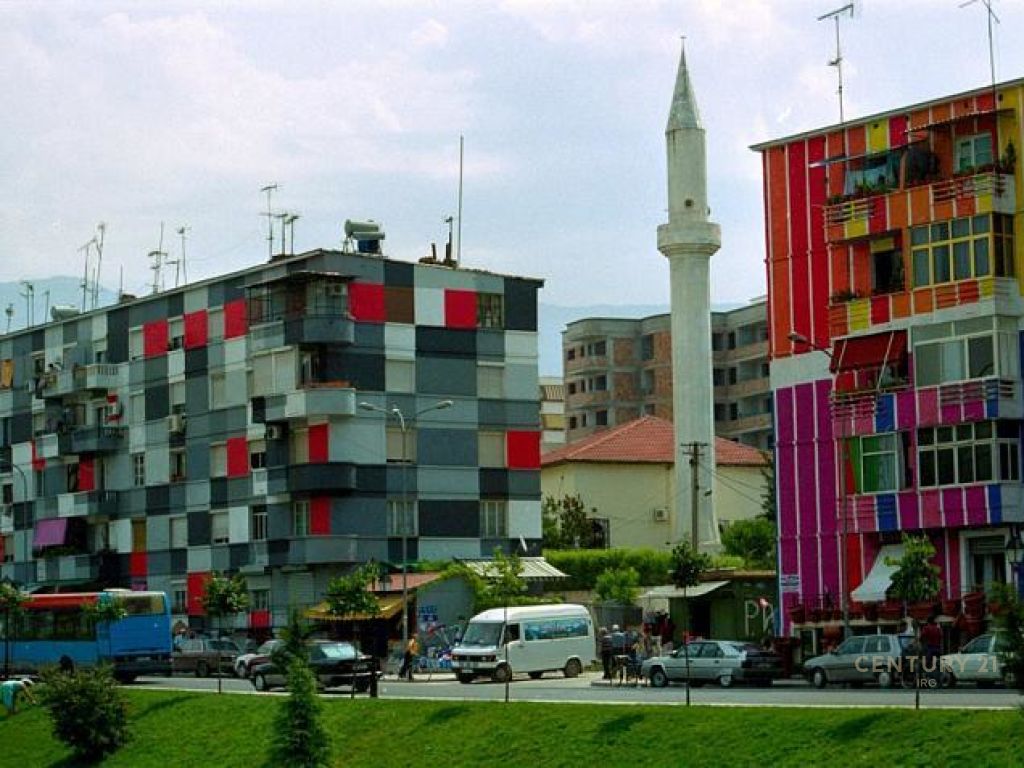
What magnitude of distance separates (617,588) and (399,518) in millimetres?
9690

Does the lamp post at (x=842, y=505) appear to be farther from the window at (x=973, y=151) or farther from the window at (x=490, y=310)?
the window at (x=490, y=310)

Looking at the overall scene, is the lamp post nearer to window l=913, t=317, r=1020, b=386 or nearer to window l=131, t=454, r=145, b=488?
window l=913, t=317, r=1020, b=386

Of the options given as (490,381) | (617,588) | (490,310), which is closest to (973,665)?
(617,588)

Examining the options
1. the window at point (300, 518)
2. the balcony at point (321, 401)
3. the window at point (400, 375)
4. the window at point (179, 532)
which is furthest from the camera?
the window at point (179, 532)

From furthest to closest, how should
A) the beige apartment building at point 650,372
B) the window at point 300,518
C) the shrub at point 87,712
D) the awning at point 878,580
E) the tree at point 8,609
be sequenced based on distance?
the beige apartment building at point 650,372 < the window at point 300,518 < the tree at point 8,609 < the awning at point 878,580 < the shrub at point 87,712

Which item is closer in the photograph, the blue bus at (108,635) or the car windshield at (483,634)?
the car windshield at (483,634)

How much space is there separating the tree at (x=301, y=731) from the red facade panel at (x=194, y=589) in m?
47.6

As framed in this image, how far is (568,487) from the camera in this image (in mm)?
104812

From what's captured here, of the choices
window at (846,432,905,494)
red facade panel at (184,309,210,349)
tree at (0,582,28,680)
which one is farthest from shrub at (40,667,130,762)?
red facade panel at (184,309,210,349)

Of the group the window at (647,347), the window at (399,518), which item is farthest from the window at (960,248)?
the window at (647,347)

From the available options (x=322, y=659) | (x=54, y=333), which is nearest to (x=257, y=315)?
(x=54, y=333)

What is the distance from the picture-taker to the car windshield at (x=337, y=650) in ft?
175

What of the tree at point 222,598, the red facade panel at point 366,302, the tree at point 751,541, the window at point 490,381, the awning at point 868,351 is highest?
the red facade panel at point 366,302

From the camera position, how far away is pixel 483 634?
60.6 m
